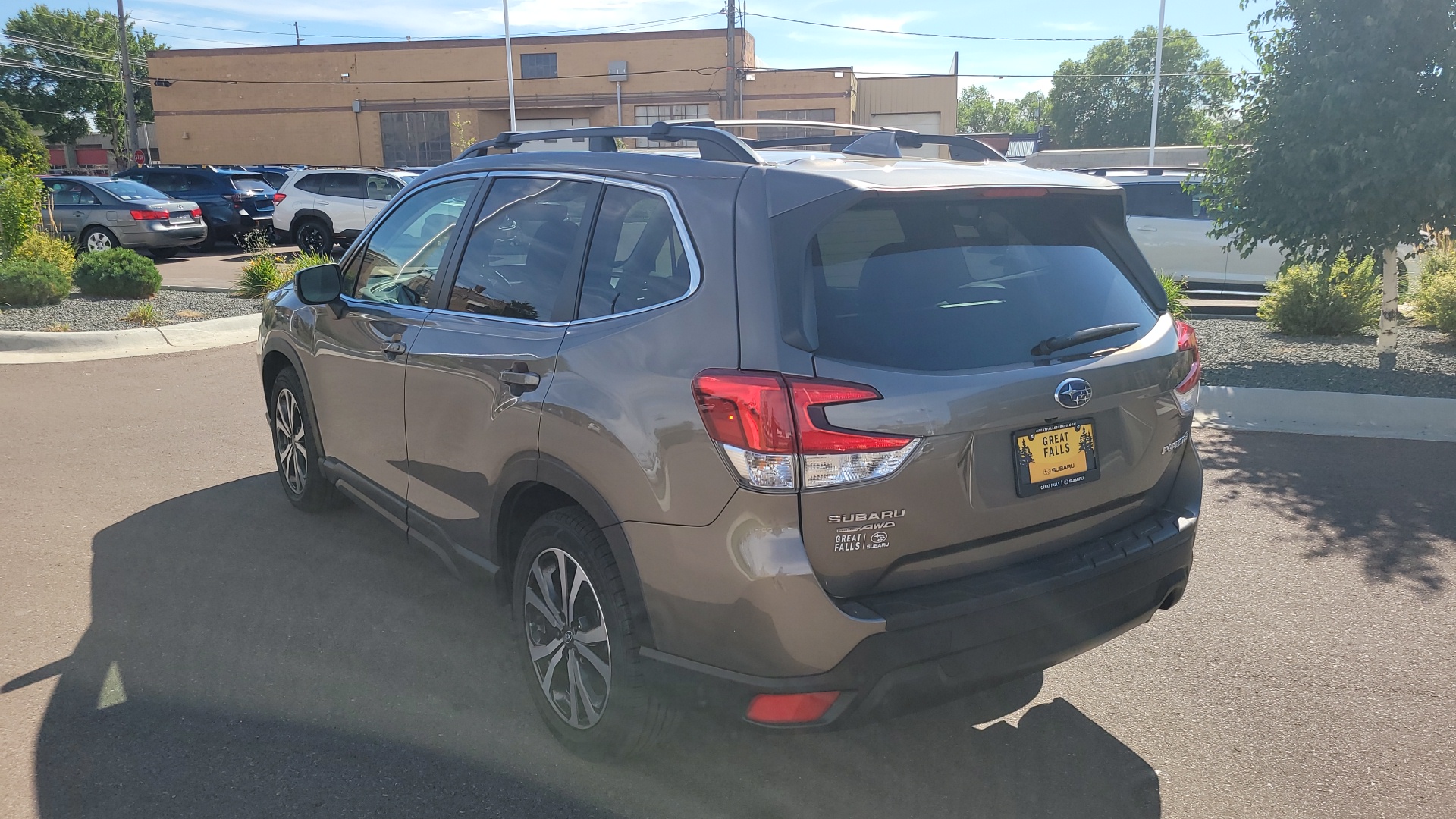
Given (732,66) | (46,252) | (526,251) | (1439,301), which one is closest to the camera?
(526,251)

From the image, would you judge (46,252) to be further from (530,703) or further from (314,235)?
(530,703)

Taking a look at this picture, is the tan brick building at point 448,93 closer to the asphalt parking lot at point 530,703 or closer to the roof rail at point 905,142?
the asphalt parking lot at point 530,703

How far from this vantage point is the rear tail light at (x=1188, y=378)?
3410 mm

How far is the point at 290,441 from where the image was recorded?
5.68 m

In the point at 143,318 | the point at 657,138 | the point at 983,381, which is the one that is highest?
the point at 657,138

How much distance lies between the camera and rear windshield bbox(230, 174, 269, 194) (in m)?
23.9

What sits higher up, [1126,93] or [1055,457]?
[1126,93]

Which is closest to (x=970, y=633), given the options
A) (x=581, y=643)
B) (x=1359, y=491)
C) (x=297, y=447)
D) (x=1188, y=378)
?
(x=581, y=643)

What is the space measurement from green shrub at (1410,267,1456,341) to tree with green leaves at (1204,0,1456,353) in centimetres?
99

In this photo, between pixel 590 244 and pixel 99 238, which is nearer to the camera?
pixel 590 244

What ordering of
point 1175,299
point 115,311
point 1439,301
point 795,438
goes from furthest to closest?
point 115,311, point 1175,299, point 1439,301, point 795,438

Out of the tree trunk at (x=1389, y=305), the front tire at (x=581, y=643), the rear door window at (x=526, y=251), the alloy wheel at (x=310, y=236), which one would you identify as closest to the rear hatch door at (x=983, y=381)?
the front tire at (x=581, y=643)

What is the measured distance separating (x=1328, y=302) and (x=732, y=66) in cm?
3543

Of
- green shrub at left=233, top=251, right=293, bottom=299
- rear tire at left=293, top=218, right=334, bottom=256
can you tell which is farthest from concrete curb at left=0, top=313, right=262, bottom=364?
rear tire at left=293, top=218, right=334, bottom=256
